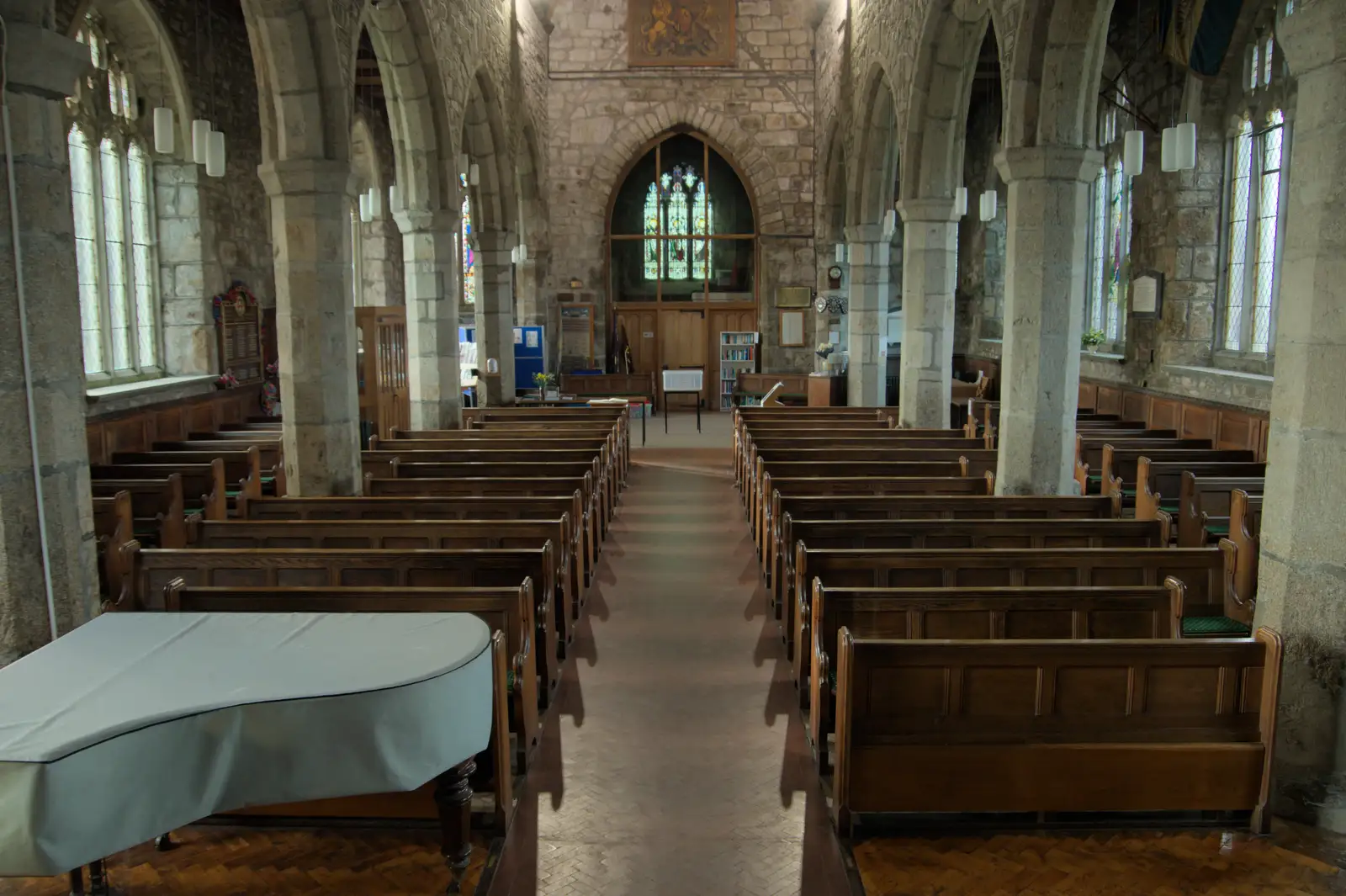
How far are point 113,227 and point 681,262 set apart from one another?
1181cm

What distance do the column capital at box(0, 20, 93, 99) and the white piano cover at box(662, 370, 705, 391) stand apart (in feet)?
45.5

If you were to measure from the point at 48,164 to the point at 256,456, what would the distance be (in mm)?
4099

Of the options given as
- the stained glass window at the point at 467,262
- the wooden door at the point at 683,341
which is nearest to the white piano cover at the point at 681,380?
the wooden door at the point at 683,341

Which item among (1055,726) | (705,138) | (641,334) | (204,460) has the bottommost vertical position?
(1055,726)

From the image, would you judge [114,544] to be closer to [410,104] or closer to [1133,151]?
[410,104]

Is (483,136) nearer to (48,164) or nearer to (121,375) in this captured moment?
(121,375)

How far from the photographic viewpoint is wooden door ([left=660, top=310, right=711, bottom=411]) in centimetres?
2189

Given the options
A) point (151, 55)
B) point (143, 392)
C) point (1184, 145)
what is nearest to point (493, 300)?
point (143, 392)

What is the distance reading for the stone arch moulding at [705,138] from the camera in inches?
808

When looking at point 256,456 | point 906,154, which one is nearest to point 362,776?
point 256,456

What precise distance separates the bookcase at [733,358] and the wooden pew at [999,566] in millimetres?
16214

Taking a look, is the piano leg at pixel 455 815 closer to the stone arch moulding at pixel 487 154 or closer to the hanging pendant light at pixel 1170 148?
the hanging pendant light at pixel 1170 148

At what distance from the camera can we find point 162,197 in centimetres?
1295

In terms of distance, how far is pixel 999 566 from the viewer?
17.9ft
